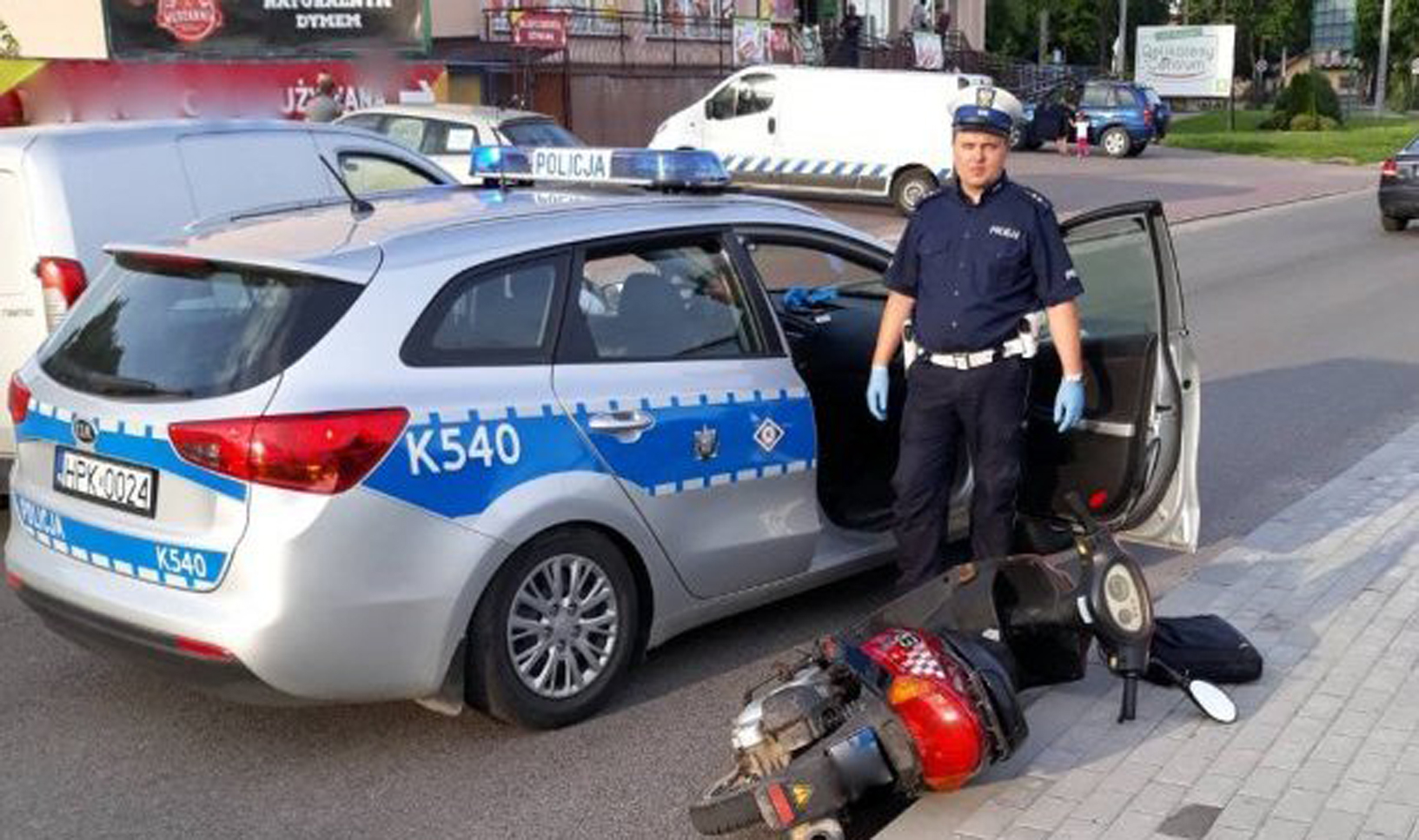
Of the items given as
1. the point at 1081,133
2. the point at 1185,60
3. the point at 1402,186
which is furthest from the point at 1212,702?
the point at 1185,60

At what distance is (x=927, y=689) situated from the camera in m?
3.63

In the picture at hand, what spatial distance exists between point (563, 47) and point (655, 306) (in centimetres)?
2073

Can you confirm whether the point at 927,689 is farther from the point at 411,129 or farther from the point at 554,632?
the point at 411,129

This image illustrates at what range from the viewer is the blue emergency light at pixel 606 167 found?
17.0ft

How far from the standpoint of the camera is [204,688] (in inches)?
155

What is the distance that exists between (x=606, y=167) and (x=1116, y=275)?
6.12 ft

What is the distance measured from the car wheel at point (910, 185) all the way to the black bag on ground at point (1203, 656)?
17426 mm

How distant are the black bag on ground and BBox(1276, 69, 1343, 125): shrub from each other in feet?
161

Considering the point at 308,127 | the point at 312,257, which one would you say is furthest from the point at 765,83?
the point at 312,257

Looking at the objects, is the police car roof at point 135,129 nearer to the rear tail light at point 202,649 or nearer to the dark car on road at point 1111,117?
the rear tail light at point 202,649

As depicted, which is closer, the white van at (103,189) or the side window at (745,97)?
the white van at (103,189)

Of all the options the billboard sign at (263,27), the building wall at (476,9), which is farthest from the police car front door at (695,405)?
the building wall at (476,9)

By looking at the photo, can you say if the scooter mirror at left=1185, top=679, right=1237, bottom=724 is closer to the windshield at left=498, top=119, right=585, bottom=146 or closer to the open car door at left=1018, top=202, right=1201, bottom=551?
the open car door at left=1018, top=202, right=1201, bottom=551

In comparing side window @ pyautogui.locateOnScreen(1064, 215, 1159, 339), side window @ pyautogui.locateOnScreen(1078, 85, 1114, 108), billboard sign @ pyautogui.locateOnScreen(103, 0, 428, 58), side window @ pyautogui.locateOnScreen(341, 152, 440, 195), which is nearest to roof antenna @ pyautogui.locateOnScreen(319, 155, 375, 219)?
side window @ pyautogui.locateOnScreen(1064, 215, 1159, 339)
